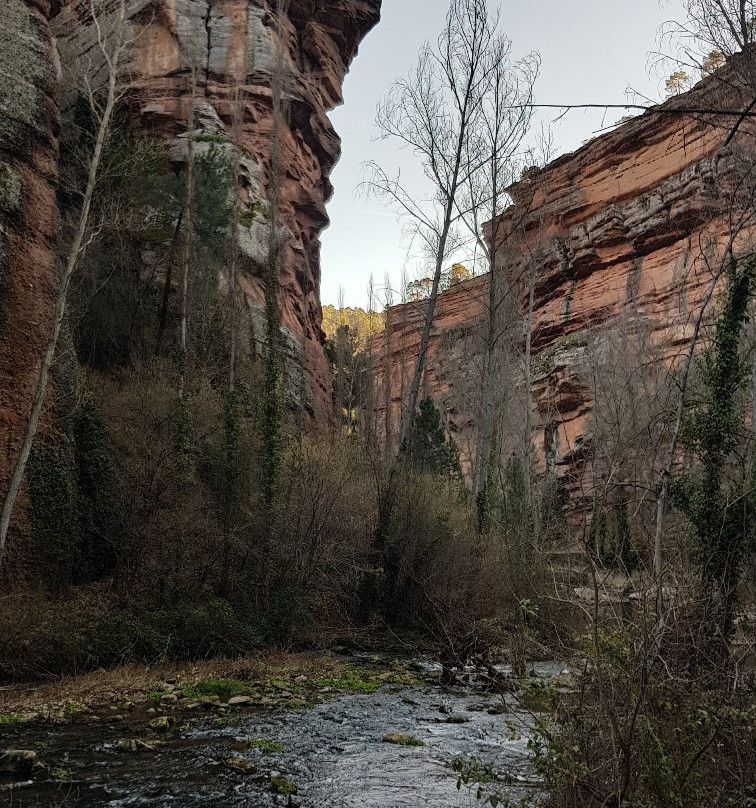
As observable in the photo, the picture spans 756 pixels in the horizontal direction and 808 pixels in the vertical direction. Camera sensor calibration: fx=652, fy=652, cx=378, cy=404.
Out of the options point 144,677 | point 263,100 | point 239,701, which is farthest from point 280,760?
point 263,100

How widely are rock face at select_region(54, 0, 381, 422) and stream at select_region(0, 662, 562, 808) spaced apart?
19.0 meters

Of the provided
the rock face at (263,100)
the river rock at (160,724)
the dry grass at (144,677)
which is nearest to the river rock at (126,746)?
the river rock at (160,724)

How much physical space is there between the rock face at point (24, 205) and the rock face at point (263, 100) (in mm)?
10111

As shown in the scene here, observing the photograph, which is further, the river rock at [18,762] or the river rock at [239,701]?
the river rock at [239,701]

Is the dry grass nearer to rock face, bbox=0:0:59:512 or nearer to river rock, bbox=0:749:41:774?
river rock, bbox=0:749:41:774

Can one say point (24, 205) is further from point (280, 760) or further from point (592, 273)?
point (592, 273)

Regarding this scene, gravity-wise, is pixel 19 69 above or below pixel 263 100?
below

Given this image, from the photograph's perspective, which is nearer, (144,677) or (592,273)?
(144,677)

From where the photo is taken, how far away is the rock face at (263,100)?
26.2 meters

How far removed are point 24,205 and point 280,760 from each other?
1165 cm

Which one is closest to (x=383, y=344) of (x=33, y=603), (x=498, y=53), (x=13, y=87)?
(x=498, y=53)

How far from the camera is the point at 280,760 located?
587 cm

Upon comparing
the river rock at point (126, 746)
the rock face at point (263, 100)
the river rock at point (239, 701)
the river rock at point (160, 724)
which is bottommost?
the river rock at point (239, 701)

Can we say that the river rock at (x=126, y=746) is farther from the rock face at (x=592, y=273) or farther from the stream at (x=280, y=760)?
the rock face at (x=592, y=273)
